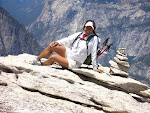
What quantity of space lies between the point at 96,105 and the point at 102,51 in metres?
5.09

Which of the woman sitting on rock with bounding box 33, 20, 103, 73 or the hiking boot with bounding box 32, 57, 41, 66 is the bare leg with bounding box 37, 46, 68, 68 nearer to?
the woman sitting on rock with bounding box 33, 20, 103, 73

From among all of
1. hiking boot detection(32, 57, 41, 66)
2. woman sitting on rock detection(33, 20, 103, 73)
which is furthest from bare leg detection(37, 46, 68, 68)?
hiking boot detection(32, 57, 41, 66)

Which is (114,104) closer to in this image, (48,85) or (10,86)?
(48,85)

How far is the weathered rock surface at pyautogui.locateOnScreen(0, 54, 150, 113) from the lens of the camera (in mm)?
7594

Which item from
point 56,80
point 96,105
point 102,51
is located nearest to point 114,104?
point 96,105

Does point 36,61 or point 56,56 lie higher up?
point 56,56

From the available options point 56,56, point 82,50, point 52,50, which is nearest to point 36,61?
point 52,50

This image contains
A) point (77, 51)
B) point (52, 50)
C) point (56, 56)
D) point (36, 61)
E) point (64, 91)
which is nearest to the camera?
point (64, 91)

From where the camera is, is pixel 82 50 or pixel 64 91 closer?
pixel 64 91

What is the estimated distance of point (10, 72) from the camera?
1120 centimetres

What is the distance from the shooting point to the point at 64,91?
31.0 feet

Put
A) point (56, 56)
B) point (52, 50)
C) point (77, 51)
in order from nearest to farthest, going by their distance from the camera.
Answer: point (56, 56), point (77, 51), point (52, 50)

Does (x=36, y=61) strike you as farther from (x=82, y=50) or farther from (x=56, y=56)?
(x=82, y=50)

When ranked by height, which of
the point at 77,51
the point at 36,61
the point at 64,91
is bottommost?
the point at 64,91
